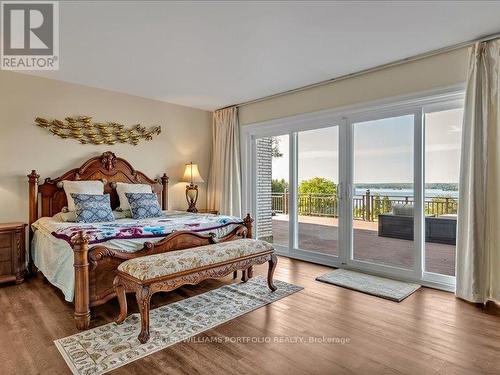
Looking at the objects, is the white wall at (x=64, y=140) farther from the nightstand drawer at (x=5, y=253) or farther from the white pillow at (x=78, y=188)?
the nightstand drawer at (x=5, y=253)

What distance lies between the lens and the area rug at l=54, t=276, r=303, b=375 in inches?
81.8

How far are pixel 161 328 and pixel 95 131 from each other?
10.7 feet

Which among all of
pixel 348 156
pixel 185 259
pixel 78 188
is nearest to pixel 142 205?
pixel 78 188

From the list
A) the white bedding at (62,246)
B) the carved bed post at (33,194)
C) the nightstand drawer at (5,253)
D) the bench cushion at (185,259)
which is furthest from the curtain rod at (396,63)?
the nightstand drawer at (5,253)

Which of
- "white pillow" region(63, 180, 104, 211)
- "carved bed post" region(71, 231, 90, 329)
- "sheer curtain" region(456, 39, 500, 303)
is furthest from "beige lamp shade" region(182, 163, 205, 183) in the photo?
"sheer curtain" region(456, 39, 500, 303)

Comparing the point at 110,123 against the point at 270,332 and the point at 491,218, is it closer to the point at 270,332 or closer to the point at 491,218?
the point at 270,332

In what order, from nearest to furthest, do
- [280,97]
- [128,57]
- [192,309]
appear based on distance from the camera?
[192,309], [128,57], [280,97]

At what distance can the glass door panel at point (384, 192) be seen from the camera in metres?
3.77

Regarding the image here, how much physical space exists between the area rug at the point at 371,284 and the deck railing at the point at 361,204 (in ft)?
2.54

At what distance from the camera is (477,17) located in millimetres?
2680

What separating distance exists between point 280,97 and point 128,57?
238 centimetres

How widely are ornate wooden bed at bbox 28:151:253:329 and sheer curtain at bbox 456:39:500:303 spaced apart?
7.91 feet

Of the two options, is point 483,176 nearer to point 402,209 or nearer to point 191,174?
point 402,209

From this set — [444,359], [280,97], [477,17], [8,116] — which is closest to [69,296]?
[8,116]
